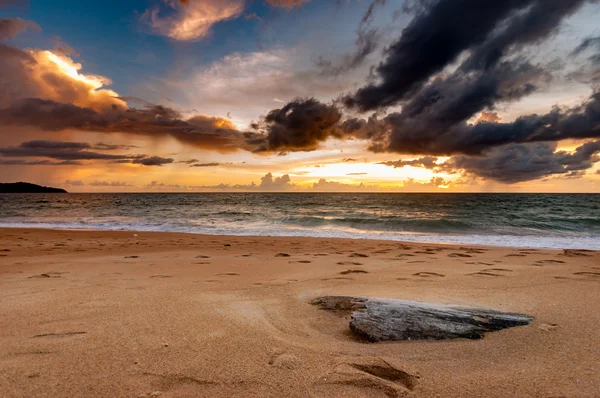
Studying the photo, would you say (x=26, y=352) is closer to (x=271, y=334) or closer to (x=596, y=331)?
(x=271, y=334)

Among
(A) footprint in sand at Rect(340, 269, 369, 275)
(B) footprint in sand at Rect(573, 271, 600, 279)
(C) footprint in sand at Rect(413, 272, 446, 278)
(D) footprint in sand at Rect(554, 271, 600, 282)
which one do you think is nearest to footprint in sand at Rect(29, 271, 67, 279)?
Answer: (A) footprint in sand at Rect(340, 269, 369, 275)

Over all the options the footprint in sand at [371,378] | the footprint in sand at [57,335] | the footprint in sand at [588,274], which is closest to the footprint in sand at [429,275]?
the footprint in sand at [588,274]

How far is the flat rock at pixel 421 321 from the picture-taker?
264cm

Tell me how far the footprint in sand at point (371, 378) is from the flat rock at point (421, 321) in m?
0.38

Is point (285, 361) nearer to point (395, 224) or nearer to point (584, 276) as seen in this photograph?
point (584, 276)

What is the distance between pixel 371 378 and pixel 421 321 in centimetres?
93

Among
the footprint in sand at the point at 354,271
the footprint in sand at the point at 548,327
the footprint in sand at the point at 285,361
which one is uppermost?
the footprint in sand at the point at 548,327

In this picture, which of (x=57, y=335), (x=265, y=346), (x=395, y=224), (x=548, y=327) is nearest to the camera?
(x=265, y=346)

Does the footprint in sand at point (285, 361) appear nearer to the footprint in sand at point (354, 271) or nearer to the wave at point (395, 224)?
the footprint in sand at point (354, 271)

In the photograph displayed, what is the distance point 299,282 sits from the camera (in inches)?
192

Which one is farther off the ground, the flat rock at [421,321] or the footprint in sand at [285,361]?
the flat rock at [421,321]

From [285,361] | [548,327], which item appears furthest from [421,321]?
[285,361]

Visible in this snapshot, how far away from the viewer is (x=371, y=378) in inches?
81.7

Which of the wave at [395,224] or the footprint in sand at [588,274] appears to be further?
the wave at [395,224]
